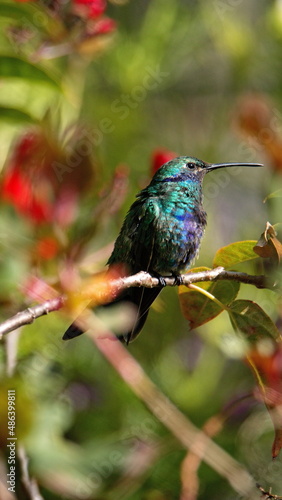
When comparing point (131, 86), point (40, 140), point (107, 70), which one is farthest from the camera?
point (107, 70)

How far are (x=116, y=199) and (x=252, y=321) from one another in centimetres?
80

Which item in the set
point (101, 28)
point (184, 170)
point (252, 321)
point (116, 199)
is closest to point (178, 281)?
point (252, 321)

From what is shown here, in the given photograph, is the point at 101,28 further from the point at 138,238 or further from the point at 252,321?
the point at 252,321

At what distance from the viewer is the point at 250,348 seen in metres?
1.69

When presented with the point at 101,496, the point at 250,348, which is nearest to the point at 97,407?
the point at 250,348

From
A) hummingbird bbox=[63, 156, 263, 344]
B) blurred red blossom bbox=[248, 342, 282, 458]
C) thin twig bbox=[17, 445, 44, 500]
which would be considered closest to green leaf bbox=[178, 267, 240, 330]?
blurred red blossom bbox=[248, 342, 282, 458]

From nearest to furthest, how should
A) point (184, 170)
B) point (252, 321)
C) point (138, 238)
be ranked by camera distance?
point (252, 321)
point (138, 238)
point (184, 170)

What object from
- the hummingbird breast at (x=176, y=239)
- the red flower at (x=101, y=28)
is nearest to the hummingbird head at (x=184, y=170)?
the hummingbird breast at (x=176, y=239)

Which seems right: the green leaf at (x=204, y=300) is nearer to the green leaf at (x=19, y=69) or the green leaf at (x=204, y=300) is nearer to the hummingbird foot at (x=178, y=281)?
the hummingbird foot at (x=178, y=281)

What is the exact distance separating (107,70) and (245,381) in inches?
82.8

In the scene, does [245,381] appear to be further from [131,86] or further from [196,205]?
[131,86]

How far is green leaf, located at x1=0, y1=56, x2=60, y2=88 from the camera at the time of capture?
1349mm

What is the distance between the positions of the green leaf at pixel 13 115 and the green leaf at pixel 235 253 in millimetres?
663

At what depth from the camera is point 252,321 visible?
5.75ft
